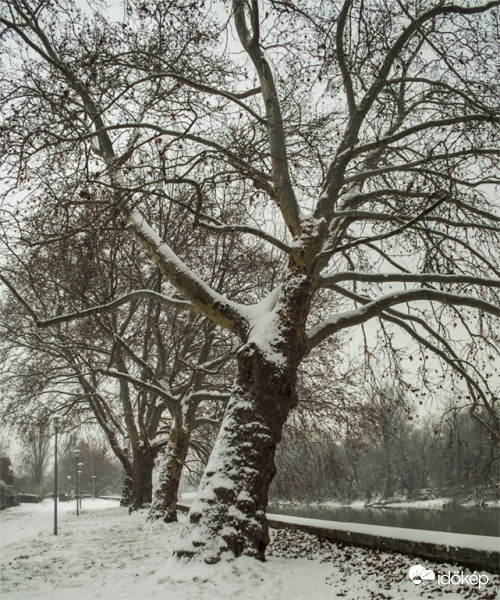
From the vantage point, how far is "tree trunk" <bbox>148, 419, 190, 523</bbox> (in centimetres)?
1047

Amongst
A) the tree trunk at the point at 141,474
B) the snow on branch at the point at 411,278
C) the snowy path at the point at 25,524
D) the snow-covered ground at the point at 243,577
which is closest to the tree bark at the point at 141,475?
the tree trunk at the point at 141,474

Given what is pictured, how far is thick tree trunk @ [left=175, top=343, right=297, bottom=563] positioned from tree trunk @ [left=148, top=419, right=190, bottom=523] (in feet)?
18.3

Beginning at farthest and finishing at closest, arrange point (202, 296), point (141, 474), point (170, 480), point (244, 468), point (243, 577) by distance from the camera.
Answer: point (141, 474)
point (170, 480)
point (202, 296)
point (244, 468)
point (243, 577)

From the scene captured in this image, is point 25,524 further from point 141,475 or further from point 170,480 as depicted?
point 170,480

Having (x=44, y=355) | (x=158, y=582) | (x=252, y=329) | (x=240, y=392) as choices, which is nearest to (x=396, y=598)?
(x=158, y=582)

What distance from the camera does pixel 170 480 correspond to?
10688mm

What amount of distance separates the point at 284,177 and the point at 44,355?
10981 mm

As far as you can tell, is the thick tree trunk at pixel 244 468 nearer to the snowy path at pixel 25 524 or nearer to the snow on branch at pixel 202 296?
the snow on branch at pixel 202 296

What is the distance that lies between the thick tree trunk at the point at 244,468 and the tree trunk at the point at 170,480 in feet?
18.3

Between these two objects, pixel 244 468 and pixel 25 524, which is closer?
pixel 244 468

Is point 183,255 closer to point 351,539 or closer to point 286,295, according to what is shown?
point 286,295

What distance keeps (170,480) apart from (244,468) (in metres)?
6.13

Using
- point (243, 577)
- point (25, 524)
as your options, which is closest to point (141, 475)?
point (25, 524)

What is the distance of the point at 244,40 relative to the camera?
7.90 m
